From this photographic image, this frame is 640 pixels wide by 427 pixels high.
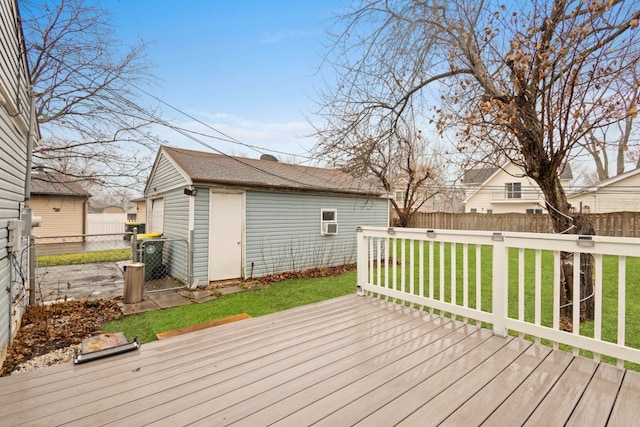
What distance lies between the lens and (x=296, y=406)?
1771 millimetres

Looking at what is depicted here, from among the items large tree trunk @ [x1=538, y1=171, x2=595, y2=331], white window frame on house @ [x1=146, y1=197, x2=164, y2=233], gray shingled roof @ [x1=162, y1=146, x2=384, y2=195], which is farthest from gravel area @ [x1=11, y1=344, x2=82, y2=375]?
large tree trunk @ [x1=538, y1=171, x2=595, y2=331]

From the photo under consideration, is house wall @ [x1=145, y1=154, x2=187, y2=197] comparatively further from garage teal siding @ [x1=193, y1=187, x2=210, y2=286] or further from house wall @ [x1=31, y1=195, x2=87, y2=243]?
house wall @ [x1=31, y1=195, x2=87, y2=243]

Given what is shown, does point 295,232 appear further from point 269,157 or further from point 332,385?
point 332,385

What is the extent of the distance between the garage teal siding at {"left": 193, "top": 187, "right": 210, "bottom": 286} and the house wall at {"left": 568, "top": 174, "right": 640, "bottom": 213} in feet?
59.5

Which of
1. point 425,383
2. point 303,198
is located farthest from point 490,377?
point 303,198

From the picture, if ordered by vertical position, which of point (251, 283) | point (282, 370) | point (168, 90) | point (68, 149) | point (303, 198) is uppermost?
point (168, 90)

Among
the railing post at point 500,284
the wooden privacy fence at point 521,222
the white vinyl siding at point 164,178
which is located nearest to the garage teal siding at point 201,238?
the white vinyl siding at point 164,178

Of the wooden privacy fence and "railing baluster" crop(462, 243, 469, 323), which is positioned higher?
the wooden privacy fence

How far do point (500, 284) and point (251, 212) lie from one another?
5786mm

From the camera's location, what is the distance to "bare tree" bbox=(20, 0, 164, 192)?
756 cm

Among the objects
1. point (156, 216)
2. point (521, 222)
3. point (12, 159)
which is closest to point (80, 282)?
point (156, 216)

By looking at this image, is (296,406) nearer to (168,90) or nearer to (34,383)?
(34,383)

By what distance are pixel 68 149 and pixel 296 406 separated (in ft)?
32.7

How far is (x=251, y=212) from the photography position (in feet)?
24.2
